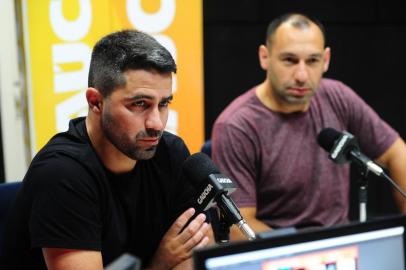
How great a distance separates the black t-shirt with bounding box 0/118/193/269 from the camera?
1.37 m

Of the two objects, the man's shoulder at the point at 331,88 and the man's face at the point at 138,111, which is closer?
the man's face at the point at 138,111

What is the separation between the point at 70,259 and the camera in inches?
52.5

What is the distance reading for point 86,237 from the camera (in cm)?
137

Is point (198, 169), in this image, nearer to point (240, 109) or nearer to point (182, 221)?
point (182, 221)

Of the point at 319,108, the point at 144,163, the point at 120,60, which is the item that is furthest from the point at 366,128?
the point at 120,60

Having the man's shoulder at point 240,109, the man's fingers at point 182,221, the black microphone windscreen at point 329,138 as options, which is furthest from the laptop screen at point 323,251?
the man's shoulder at point 240,109

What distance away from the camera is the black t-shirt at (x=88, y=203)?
1.37m

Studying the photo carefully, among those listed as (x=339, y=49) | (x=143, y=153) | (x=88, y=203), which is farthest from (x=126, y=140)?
(x=339, y=49)

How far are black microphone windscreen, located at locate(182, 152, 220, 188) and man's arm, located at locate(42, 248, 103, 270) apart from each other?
0.99 ft

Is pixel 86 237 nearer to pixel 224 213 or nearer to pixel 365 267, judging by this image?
pixel 224 213

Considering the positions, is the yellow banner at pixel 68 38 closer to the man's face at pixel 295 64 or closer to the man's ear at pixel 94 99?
the man's face at pixel 295 64

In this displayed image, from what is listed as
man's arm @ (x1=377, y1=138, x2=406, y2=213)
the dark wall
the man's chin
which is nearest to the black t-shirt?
the man's chin

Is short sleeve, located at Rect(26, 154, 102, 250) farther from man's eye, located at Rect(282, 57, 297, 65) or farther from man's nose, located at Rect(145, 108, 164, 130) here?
man's eye, located at Rect(282, 57, 297, 65)

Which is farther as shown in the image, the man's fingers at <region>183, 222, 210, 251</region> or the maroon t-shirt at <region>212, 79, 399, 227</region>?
the maroon t-shirt at <region>212, 79, 399, 227</region>
